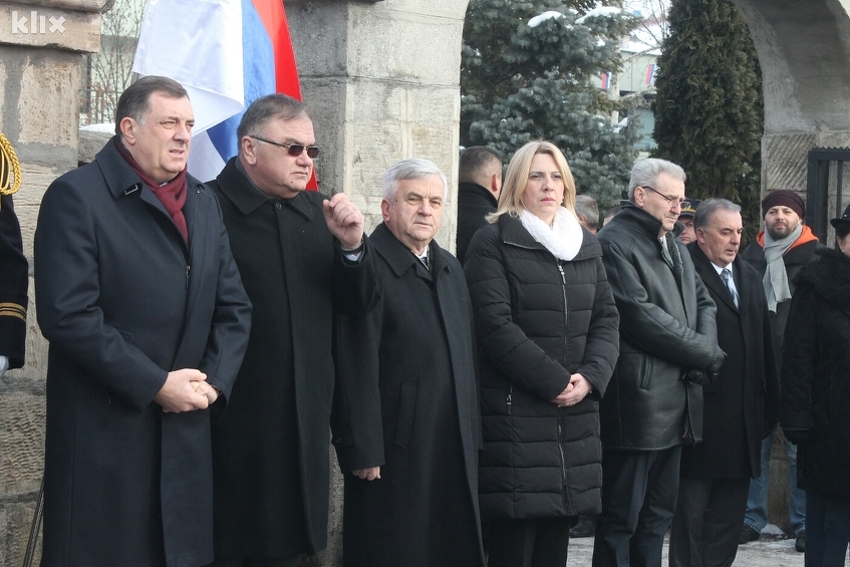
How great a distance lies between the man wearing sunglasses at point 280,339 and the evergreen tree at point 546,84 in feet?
31.0

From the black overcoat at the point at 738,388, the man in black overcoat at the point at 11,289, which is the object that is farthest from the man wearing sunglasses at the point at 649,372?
the man in black overcoat at the point at 11,289

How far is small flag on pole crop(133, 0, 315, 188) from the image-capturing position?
429 cm

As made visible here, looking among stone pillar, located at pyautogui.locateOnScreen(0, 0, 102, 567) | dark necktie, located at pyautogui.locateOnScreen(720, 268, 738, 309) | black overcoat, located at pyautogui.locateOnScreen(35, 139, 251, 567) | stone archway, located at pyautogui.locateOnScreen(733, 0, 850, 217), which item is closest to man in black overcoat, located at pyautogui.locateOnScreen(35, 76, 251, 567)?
black overcoat, located at pyautogui.locateOnScreen(35, 139, 251, 567)

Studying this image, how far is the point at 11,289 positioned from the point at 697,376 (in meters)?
2.74

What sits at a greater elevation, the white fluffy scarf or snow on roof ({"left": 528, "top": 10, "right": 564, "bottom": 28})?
snow on roof ({"left": 528, "top": 10, "right": 564, "bottom": 28})

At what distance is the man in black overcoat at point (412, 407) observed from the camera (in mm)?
3859

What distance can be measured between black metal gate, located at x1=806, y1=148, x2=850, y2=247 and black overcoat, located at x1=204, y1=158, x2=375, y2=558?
12.9 feet

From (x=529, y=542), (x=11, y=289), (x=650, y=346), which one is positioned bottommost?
(x=529, y=542)

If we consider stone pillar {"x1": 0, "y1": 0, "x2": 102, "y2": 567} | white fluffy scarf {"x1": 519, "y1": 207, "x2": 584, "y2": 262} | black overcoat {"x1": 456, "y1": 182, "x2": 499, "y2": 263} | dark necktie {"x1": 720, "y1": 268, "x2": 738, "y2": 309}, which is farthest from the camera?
black overcoat {"x1": 456, "y1": 182, "x2": 499, "y2": 263}

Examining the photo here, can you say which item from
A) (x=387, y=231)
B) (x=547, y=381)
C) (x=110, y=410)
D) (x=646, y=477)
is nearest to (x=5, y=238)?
(x=110, y=410)


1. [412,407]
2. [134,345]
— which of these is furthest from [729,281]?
[134,345]

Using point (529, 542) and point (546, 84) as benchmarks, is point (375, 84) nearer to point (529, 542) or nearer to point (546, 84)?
point (529, 542)

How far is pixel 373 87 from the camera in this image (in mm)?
5043

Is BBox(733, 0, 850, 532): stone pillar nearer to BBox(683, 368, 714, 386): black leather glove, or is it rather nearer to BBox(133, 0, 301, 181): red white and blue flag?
BBox(683, 368, 714, 386): black leather glove
